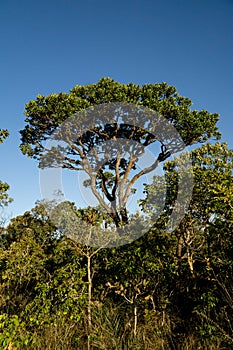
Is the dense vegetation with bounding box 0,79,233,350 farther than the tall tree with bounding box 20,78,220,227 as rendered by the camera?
No

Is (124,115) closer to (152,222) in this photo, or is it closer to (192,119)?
(192,119)

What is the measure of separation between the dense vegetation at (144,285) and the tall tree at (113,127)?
5.29 meters

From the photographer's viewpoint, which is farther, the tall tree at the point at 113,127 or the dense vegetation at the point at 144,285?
the tall tree at the point at 113,127

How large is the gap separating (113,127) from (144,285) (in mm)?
9897

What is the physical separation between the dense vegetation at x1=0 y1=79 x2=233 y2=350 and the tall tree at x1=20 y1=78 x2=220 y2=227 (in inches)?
208

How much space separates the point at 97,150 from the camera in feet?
53.2

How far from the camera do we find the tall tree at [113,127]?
47.9 feet

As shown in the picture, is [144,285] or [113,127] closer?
[144,285]

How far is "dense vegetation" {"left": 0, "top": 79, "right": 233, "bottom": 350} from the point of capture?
5.13m

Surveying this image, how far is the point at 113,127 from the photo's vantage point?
15742mm

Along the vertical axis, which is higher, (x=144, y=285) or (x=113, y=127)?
(x=113, y=127)

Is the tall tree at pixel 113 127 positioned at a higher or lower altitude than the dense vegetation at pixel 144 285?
higher

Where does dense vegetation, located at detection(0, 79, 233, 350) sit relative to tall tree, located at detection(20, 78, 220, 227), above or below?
below

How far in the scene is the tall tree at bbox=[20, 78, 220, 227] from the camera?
14594 mm
